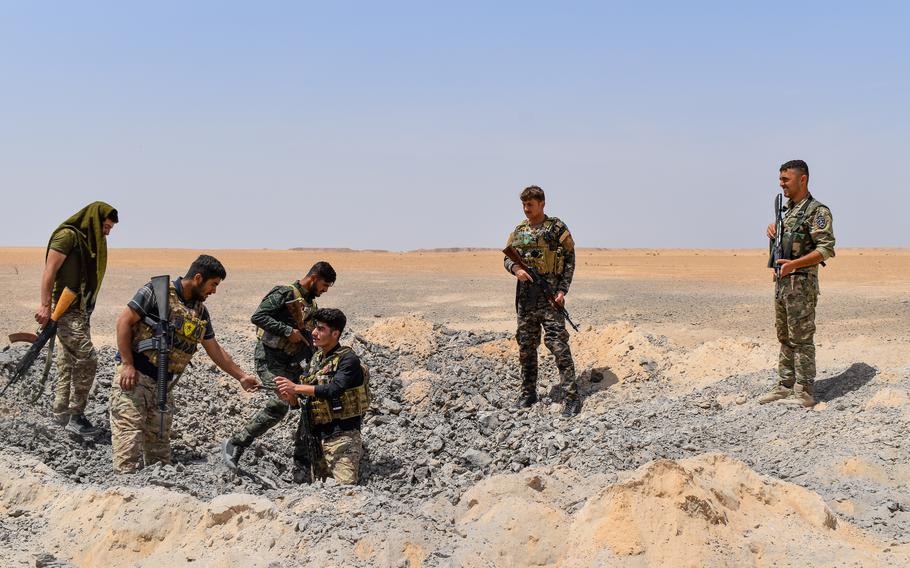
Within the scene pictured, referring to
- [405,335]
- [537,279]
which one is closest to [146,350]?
[537,279]

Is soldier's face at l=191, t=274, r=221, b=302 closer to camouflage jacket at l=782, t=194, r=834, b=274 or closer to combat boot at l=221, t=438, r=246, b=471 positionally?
combat boot at l=221, t=438, r=246, b=471

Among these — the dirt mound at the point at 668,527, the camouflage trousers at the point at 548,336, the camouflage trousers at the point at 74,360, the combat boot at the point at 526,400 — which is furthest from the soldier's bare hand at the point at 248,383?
the combat boot at the point at 526,400

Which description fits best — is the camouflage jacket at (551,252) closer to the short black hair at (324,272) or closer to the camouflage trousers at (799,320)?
the camouflage trousers at (799,320)

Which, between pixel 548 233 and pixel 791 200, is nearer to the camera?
pixel 791 200

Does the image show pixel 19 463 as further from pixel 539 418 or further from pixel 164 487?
pixel 539 418

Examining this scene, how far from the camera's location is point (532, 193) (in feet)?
23.8

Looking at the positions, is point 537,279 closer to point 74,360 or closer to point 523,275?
point 523,275

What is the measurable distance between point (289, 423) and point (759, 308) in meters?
11.1

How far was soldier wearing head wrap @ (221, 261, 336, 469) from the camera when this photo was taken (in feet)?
18.8

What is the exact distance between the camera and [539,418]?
724cm

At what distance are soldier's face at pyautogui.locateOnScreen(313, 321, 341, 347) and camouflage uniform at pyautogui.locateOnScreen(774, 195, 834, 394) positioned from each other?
11.0 ft

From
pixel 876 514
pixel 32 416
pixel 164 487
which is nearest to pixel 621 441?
pixel 876 514

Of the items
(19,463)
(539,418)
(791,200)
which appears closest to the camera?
(19,463)

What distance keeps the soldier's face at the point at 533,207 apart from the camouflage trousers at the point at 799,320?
2.16m
